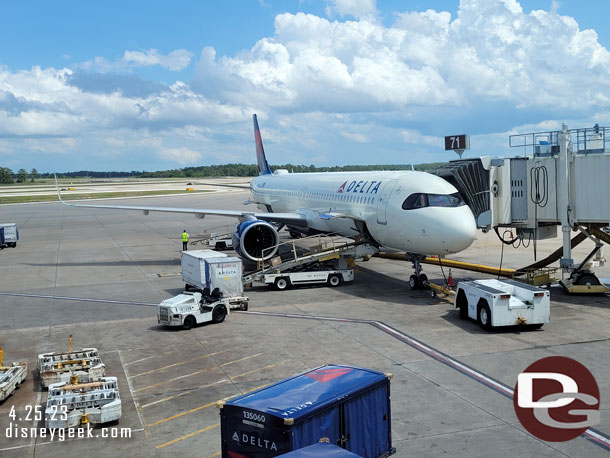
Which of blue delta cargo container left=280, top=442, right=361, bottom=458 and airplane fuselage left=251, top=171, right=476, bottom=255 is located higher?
airplane fuselage left=251, top=171, right=476, bottom=255

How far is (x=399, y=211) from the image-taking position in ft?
84.7

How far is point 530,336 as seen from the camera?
19.5 meters

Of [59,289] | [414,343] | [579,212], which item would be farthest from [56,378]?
[579,212]

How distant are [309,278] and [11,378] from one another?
1543 cm

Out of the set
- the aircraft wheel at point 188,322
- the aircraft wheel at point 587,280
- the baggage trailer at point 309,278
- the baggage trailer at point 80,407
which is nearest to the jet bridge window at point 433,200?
the baggage trailer at point 309,278

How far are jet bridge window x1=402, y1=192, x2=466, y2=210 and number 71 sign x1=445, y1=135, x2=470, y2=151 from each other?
686 cm

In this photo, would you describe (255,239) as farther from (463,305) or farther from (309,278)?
(463,305)

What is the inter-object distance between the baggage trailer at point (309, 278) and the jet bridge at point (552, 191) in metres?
6.48

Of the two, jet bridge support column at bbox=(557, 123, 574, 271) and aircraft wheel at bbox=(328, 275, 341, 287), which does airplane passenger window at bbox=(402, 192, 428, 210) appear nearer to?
aircraft wheel at bbox=(328, 275, 341, 287)

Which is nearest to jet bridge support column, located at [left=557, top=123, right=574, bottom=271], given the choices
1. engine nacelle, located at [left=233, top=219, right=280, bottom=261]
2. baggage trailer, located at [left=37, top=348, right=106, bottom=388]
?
engine nacelle, located at [left=233, top=219, right=280, bottom=261]

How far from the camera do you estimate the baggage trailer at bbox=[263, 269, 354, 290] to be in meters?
28.2

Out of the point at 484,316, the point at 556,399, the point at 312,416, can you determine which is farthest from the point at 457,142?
the point at 312,416

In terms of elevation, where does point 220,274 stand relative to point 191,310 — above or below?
above

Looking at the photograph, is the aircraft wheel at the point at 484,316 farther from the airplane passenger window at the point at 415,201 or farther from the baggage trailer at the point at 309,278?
the baggage trailer at the point at 309,278
